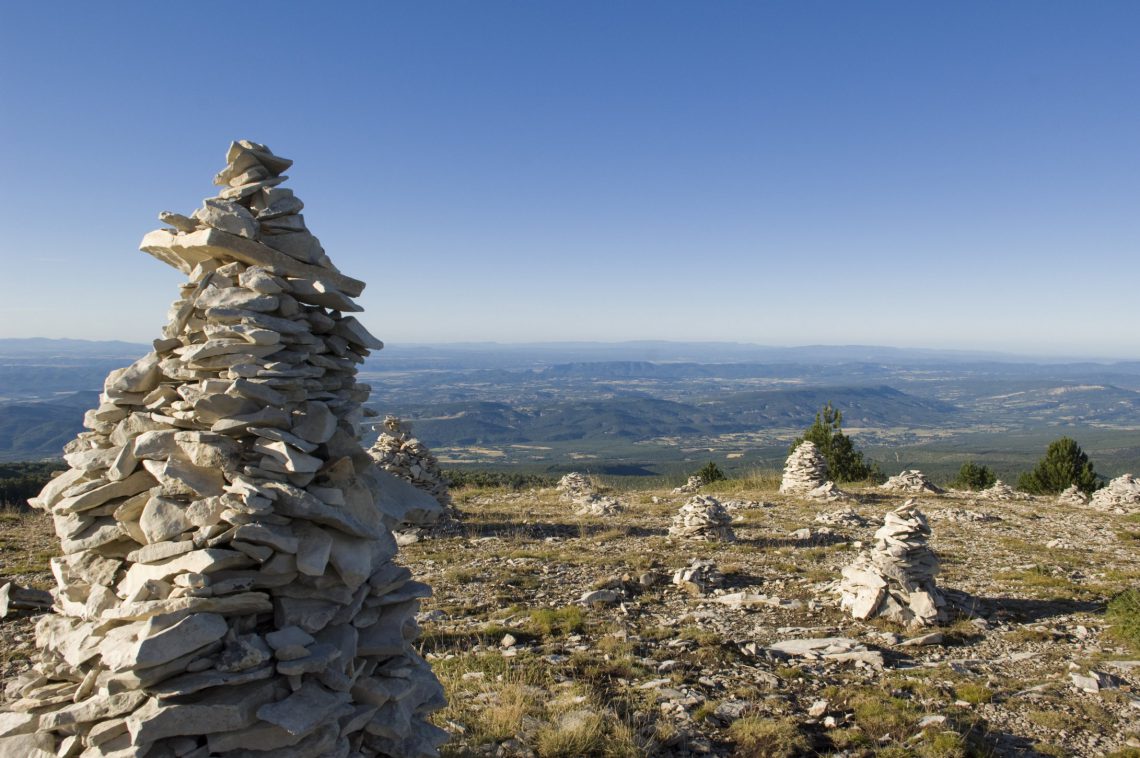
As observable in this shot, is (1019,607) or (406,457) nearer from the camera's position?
(1019,607)

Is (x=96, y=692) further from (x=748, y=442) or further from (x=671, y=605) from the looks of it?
(x=748, y=442)

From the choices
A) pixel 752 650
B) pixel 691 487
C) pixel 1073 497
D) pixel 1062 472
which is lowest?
pixel 691 487

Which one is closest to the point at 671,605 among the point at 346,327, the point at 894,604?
the point at 894,604

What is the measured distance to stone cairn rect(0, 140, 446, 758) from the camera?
3844 millimetres

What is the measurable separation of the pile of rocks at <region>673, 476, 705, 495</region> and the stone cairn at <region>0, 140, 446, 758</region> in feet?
71.3

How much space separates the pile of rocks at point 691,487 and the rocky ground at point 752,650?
31.7ft

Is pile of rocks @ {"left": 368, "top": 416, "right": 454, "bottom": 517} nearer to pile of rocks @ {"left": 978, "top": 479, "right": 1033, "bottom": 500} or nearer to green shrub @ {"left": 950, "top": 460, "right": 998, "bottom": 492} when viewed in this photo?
pile of rocks @ {"left": 978, "top": 479, "right": 1033, "bottom": 500}

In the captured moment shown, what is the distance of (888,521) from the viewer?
11.0m

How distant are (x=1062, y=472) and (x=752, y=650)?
2717 centimetres

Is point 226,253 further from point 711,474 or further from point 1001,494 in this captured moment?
point 711,474

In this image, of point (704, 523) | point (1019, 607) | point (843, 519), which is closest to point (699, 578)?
point (704, 523)

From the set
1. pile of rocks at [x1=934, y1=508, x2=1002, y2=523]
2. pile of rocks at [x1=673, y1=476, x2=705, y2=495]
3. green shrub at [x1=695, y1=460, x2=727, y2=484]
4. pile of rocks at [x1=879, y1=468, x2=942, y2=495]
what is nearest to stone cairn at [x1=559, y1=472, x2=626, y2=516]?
pile of rocks at [x1=673, y1=476, x2=705, y2=495]

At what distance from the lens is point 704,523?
52.1 feet

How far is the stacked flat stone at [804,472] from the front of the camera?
977 inches
